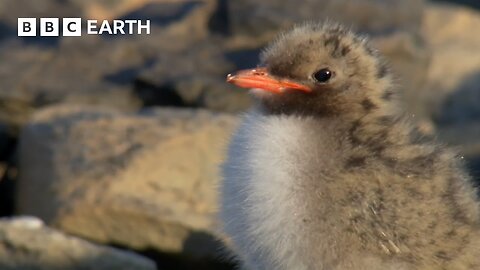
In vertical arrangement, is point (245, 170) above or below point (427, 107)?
above

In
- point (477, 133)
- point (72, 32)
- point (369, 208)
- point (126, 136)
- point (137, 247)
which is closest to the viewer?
point (369, 208)

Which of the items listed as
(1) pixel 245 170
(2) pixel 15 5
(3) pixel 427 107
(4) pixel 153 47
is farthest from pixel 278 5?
(1) pixel 245 170

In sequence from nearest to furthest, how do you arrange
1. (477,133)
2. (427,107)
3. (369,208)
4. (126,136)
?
(369,208), (126,136), (477,133), (427,107)

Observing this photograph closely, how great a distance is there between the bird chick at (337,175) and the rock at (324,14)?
20.5 ft

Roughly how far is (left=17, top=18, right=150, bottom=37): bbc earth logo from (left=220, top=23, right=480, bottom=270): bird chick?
6675mm

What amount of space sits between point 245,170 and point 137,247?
289 centimetres

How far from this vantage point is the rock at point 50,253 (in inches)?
293

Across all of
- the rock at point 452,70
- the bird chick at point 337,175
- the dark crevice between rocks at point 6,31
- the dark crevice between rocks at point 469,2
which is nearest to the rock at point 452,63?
the rock at point 452,70

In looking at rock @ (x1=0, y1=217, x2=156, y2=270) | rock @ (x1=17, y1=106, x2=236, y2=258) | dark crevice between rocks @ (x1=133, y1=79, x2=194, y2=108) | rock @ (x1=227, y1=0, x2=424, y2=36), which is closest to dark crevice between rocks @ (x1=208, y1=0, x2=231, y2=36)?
rock @ (x1=227, y1=0, x2=424, y2=36)

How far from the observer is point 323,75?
5.77 metres

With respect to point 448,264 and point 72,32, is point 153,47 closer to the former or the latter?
point 72,32

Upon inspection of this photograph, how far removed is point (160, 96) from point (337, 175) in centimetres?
587

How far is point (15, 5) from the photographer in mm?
13867

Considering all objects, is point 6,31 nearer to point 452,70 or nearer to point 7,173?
point 7,173
